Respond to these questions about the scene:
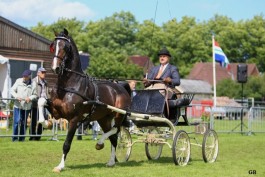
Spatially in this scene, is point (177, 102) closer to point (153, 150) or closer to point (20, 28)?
point (153, 150)

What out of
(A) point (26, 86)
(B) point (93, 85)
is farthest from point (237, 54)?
(B) point (93, 85)

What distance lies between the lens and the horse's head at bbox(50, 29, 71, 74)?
895cm

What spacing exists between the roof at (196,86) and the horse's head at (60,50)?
216ft

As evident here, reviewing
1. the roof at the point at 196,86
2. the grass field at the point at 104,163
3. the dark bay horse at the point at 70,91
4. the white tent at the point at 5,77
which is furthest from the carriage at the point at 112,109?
the roof at the point at 196,86

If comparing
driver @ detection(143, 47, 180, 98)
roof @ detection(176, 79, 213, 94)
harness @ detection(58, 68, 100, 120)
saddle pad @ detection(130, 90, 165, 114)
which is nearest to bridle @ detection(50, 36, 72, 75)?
harness @ detection(58, 68, 100, 120)

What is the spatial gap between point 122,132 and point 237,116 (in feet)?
45.4

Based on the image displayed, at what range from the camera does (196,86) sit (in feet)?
256

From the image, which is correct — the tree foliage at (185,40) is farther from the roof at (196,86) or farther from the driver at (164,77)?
the driver at (164,77)

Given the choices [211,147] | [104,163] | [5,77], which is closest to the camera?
[104,163]

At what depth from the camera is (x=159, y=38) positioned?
77875 millimetres

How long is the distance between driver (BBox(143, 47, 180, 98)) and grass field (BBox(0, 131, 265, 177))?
1.56 meters

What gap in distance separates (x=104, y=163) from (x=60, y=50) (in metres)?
2.82

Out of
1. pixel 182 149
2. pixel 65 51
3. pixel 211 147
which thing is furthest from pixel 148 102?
pixel 65 51

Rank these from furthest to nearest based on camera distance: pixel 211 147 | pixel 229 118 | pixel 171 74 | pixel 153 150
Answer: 1. pixel 229 118
2. pixel 153 150
3. pixel 211 147
4. pixel 171 74
